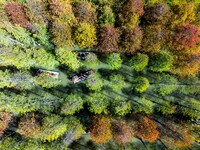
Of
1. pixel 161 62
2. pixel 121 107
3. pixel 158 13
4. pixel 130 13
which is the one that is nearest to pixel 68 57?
pixel 121 107

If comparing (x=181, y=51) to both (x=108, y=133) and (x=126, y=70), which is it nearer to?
(x=126, y=70)

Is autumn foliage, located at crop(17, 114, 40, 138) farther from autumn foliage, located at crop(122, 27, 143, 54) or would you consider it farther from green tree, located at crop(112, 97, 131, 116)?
autumn foliage, located at crop(122, 27, 143, 54)

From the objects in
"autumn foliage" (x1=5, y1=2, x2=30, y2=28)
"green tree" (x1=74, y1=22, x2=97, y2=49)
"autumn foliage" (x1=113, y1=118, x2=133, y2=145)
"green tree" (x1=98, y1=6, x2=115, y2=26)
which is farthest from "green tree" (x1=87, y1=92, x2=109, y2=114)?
"autumn foliage" (x1=5, y1=2, x2=30, y2=28)

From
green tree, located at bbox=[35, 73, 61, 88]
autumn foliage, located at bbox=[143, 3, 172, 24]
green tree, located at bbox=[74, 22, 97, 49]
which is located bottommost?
green tree, located at bbox=[35, 73, 61, 88]

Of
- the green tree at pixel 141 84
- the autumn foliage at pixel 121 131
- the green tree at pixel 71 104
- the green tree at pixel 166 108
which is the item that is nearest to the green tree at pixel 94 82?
the green tree at pixel 71 104

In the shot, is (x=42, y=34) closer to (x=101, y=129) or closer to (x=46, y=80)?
(x=46, y=80)

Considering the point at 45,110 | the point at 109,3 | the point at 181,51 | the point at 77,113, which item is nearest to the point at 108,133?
the point at 77,113

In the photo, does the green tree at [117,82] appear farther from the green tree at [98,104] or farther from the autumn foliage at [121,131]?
the autumn foliage at [121,131]
